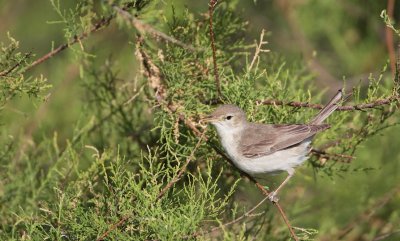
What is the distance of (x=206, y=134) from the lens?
14.9 ft

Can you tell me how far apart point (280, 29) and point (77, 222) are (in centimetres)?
521

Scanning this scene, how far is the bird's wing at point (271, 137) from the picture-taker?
461 cm

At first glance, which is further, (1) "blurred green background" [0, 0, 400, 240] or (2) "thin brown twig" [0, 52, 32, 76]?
(1) "blurred green background" [0, 0, 400, 240]

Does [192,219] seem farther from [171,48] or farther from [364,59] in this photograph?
[364,59]

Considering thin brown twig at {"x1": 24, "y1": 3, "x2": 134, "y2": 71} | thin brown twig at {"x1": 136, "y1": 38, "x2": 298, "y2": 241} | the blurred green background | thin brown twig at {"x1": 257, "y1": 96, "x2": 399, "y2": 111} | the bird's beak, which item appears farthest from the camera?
the blurred green background

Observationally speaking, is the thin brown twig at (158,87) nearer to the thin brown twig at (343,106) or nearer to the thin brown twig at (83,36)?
the thin brown twig at (83,36)

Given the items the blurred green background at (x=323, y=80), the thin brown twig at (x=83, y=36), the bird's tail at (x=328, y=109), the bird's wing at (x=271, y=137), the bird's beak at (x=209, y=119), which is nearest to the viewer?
the thin brown twig at (x=83, y=36)

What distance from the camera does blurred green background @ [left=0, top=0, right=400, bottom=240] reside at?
19.7 ft

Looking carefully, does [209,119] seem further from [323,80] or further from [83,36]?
[323,80]

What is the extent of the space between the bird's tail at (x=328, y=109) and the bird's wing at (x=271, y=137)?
0.28 ft

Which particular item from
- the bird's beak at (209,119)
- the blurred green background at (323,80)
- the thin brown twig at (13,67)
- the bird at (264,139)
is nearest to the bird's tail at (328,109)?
the bird at (264,139)

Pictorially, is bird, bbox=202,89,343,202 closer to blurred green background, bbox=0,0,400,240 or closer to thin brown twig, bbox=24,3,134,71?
blurred green background, bbox=0,0,400,240

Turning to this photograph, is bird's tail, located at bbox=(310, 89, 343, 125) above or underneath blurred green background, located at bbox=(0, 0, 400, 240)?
above

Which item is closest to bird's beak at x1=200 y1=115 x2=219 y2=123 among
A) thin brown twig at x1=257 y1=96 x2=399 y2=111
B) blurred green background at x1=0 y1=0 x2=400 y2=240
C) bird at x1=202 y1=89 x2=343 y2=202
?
bird at x1=202 y1=89 x2=343 y2=202
